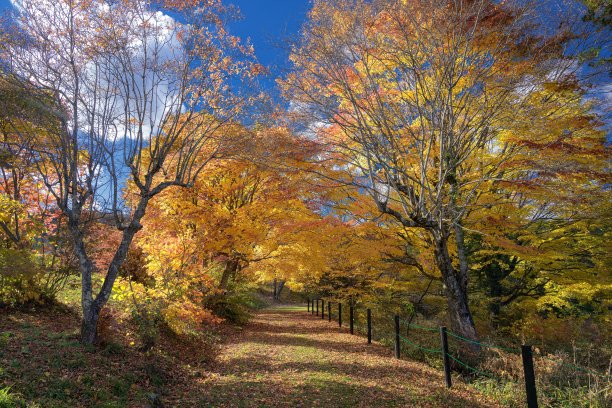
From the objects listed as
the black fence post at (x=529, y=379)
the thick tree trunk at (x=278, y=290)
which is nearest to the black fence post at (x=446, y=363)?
the black fence post at (x=529, y=379)

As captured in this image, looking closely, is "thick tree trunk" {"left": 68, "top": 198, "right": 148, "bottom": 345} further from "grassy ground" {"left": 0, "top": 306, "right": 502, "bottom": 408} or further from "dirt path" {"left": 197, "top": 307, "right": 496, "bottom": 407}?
"dirt path" {"left": 197, "top": 307, "right": 496, "bottom": 407}

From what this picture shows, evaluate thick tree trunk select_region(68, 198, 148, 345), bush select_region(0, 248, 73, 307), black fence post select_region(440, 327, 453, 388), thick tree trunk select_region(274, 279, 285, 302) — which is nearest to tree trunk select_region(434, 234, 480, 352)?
black fence post select_region(440, 327, 453, 388)

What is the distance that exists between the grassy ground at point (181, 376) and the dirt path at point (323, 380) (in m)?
0.02

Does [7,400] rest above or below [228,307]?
above

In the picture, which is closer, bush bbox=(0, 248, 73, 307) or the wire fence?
the wire fence

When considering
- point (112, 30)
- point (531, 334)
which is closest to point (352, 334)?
point (531, 334)

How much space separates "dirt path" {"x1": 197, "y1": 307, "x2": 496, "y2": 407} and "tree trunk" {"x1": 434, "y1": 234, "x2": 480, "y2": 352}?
1.41 metres

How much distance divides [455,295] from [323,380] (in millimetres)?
4448

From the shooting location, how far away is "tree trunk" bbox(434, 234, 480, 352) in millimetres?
8711

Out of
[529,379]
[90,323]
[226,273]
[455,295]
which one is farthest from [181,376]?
[226,273]

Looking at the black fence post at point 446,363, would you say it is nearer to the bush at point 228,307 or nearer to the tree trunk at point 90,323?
the tree trunk at point 90,323

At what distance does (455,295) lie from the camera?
9.04m

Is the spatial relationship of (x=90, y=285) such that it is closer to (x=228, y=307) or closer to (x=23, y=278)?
(x=23, y=278)

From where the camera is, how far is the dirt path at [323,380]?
5793 mm
